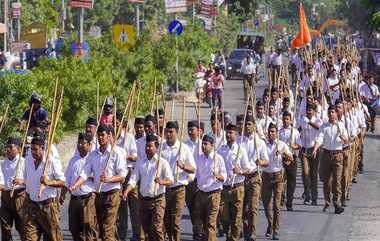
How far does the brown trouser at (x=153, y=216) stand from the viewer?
1519 cm

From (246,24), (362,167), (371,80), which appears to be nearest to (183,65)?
(371,80)

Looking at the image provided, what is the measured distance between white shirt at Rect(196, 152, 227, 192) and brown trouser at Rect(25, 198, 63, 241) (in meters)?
2.17

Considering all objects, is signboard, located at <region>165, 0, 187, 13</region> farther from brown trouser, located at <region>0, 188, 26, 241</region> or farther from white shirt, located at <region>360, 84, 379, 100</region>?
brown trouser, located at <region>0, 188, 26, 241</region>

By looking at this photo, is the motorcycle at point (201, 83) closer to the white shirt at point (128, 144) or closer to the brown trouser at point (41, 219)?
the white shirt at point (128, 144)

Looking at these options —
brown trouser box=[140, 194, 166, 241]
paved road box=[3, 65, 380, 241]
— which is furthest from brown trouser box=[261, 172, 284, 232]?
brown trouser box=[140, 194, 166, 241]

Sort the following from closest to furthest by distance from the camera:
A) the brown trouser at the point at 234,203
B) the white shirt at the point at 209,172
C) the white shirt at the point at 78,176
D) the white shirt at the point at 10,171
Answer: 1. the white shirt at the point at 78,176
2. the white shirt at the point at 10,171
3. the white shirt at the point at 209,172
4. the brown trouser at the point at 234,203

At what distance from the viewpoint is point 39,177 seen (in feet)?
48.2

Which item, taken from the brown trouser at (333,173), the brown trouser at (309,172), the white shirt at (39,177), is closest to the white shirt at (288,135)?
the brown trouser at (333,173)

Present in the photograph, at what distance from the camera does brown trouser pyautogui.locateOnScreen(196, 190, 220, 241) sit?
624 inches

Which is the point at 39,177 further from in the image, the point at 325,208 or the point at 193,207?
the point at 325,208

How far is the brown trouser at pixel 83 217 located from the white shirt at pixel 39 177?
0.43 metres

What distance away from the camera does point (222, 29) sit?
67.7 metres

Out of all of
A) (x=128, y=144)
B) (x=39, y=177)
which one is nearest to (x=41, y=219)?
(x=39, y=177)

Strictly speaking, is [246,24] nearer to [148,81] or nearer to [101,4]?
[101,4]
